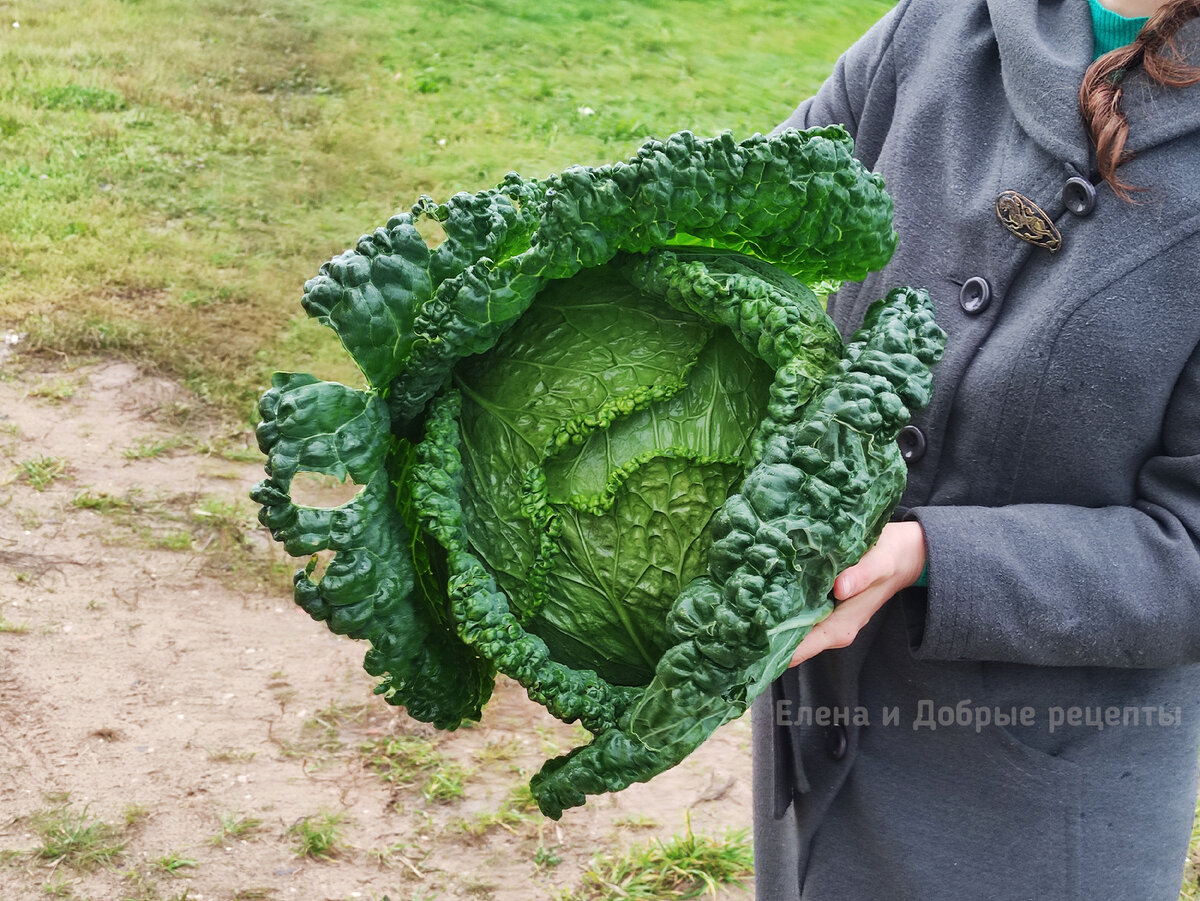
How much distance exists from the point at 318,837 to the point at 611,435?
2340mm

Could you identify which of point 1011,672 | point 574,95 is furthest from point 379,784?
point 574,95

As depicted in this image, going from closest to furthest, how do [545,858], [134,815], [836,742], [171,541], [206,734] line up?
[836,742] → [134,815] → [545,858] → [206,734] → [171,541]

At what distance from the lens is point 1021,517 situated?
5.64 ft

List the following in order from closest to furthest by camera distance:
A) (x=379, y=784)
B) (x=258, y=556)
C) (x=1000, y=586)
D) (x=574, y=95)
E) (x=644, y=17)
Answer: (x=1000, y=586) < (x=379, y=784) < (x=258, y=556) < (x=574, y=95) < (x=644, y=17)

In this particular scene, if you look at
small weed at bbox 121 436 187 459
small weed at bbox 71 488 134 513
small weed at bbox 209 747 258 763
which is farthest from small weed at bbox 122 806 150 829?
small weed at bbox 121 436 187 459

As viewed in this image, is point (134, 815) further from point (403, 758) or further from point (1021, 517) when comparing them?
point (1021, 517)

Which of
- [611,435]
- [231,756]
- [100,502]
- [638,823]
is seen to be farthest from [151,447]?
[611,435]

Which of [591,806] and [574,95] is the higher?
[574,95]

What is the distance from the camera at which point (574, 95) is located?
337 inches

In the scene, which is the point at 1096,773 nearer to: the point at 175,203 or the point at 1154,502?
the point at 1154,502

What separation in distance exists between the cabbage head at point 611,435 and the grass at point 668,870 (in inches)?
73.8

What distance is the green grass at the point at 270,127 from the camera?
607 centimetres

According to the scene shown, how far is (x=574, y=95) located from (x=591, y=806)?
6.25 m

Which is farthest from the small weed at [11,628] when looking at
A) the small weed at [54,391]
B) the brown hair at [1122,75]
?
the brown hair at [1122,75]
